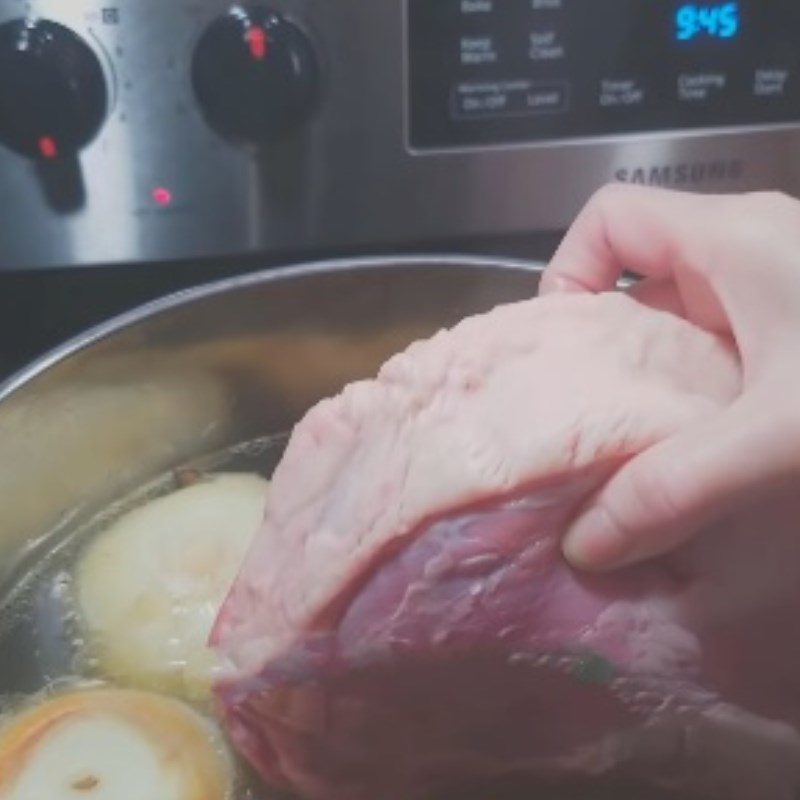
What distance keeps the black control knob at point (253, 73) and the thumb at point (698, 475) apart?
0.31 metres

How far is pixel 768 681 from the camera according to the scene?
646mm

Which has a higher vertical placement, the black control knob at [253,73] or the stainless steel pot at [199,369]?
the black control knob at [253,73]

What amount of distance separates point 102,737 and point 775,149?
472mm

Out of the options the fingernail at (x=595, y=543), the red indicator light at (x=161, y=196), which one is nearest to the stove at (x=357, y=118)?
the red indicator light at (x=161, y=196)

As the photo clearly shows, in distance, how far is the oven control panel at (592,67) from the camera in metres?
0.82

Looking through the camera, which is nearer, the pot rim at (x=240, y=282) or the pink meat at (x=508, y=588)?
the pink meat at (x=508, y=588)

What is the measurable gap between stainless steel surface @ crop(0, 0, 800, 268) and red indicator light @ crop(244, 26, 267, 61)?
19 millimetres

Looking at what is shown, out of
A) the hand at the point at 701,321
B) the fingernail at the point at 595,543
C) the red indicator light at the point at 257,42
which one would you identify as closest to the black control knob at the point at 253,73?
the red indicator light at the point at 257,42

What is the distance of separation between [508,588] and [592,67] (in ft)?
1.08

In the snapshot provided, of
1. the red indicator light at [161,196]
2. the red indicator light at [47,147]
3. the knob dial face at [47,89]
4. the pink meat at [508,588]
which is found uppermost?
the knob dial face at [47,89]

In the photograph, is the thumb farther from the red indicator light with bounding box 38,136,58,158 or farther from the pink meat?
the red indicator light with bounding box 38,136,58,158

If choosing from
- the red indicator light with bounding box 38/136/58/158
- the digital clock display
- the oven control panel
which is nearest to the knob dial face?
the red indicator light with bounding box 38/136/58/158

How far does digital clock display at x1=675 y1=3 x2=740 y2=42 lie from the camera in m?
0.84

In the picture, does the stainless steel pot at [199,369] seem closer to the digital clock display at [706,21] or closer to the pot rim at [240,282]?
the pot rim at [240,282]
